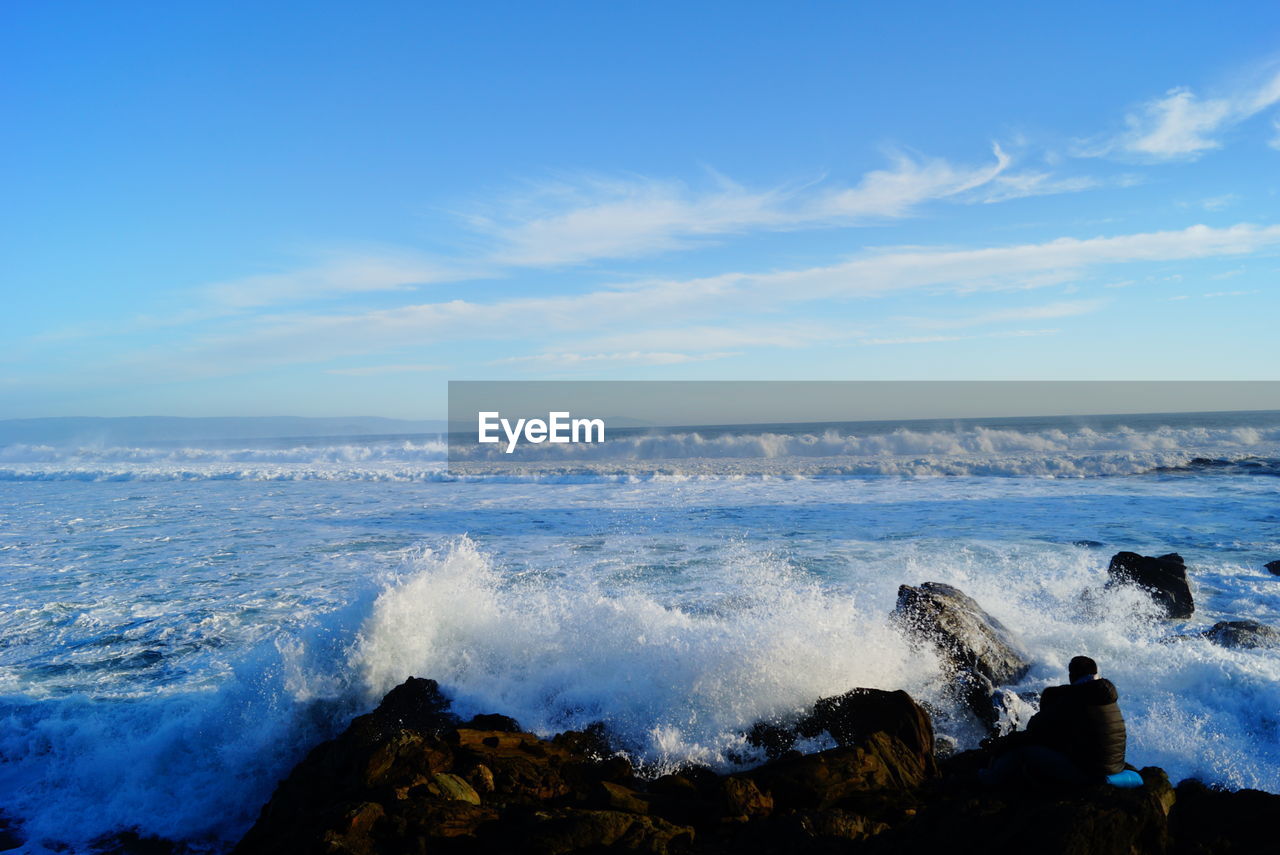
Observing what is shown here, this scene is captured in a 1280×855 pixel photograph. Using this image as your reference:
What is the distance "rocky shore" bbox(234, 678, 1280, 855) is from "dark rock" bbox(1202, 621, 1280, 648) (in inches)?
166

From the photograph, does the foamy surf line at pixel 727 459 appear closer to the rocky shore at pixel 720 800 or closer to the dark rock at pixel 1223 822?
the rocky shore at pixel 720 800

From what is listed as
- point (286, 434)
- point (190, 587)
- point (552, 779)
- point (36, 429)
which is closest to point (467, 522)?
point (190, 587)

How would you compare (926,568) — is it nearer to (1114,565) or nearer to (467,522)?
(1114,565)

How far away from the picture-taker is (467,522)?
20.9 metres

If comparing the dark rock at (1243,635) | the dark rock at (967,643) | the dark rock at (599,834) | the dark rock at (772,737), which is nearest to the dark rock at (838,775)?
the dark rock at (772,737)

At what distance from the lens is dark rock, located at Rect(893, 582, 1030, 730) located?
7523 mm

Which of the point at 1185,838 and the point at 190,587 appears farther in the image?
the point at 190,587

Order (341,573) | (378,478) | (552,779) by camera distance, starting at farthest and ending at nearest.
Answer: (378,478), (341,573), (552,779)

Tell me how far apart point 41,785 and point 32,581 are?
28.4 feet

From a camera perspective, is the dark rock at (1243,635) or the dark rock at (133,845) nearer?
A: the dark rock at (133,845)

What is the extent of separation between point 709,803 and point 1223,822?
3.26 meters

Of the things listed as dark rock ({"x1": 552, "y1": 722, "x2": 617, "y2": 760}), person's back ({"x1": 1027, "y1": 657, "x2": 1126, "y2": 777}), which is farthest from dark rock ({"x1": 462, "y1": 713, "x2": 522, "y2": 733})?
person's back ({"x1": 1027, "y1": 657, "x2": 1126, "y2": 777})

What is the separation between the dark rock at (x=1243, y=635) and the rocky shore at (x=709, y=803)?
421 cm

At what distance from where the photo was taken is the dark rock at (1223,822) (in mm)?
4492
